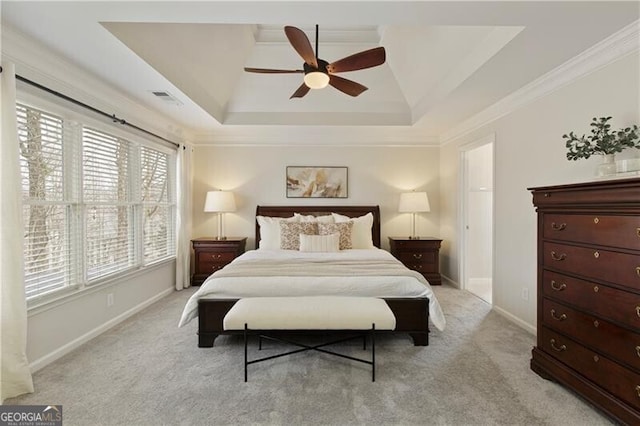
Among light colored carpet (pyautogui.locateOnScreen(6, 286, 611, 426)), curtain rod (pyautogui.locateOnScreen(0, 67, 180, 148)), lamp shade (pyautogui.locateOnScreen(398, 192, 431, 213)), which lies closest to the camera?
light colored carpet (pyautogui.locateOnScreen(6, 286, 611, 426))

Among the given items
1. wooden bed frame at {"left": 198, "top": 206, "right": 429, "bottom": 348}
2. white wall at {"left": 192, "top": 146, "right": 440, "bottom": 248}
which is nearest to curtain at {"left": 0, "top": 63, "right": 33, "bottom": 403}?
wooden bed frame at {"left": 198, "top": 206, "right": 429, "bottom": 348}

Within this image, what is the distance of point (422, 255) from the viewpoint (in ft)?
15.3

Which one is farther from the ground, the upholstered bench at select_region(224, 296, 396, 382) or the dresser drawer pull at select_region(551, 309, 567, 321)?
the dresser drawer pull at select_region(551, 309, 567, 321)

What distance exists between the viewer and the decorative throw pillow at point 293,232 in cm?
420

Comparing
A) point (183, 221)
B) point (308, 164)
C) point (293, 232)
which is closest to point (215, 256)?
point (183, 221)

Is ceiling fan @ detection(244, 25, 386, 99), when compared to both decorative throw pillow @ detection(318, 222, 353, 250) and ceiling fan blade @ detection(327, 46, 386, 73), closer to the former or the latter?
ceiling fan blade @ detection(327, 46, 386, 73)

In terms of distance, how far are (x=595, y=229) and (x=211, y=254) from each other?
4.45m

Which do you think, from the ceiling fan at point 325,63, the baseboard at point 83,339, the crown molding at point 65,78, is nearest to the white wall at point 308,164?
the crown molding at point 65,78

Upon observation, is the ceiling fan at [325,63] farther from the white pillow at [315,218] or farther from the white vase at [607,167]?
the white pillow at [315,218]

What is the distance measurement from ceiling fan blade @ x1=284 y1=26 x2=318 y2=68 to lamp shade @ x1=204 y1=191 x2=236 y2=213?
2.82 metres

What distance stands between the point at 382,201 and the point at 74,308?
14.1 feet

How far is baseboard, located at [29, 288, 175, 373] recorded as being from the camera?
231 cm

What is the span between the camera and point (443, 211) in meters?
5.07

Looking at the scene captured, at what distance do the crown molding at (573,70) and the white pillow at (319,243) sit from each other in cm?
254
